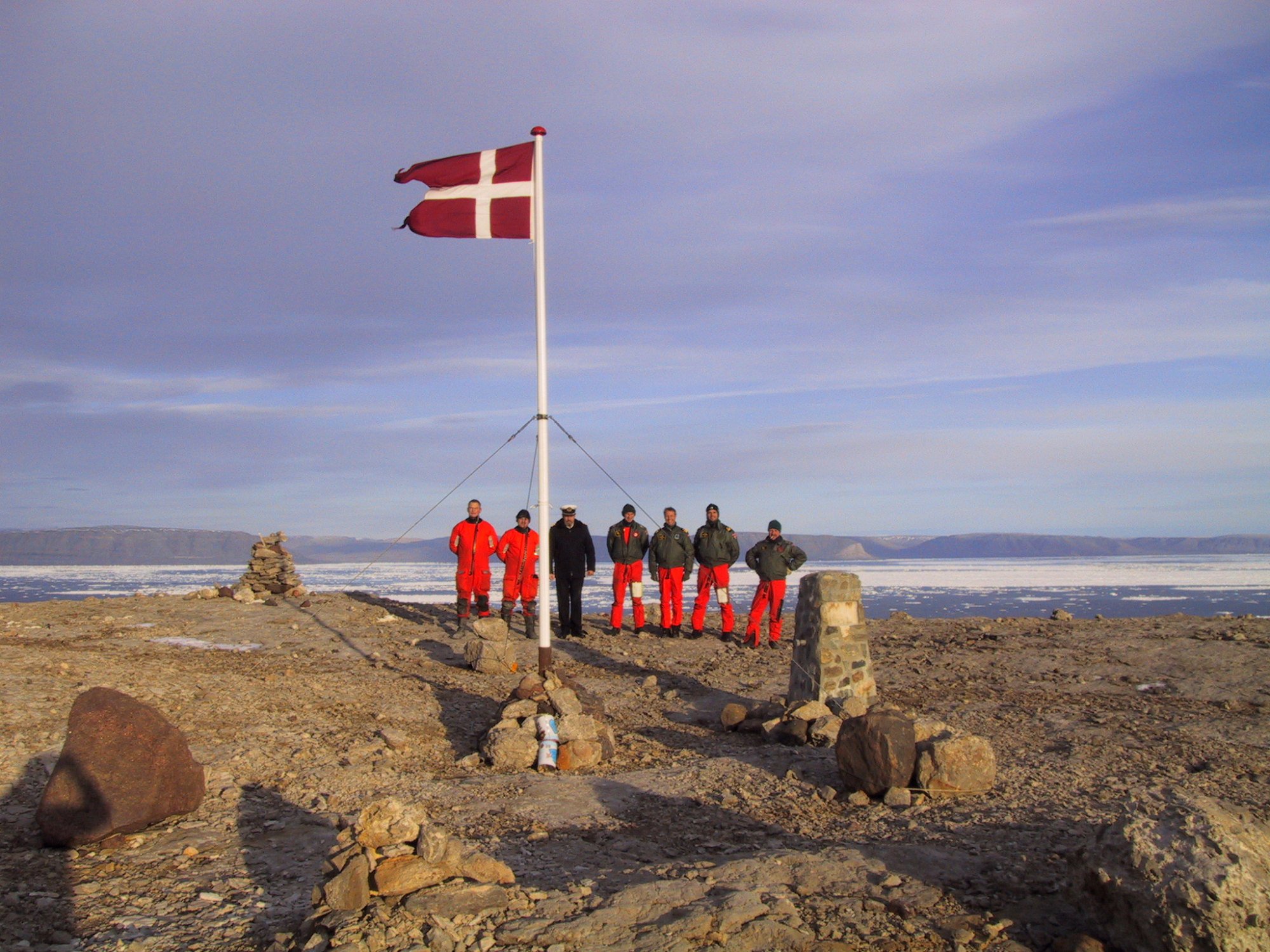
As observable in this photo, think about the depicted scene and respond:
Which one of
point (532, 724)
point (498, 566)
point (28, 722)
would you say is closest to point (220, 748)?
point (28, 722)

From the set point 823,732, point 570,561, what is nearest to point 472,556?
point 570,561

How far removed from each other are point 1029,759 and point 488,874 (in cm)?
573

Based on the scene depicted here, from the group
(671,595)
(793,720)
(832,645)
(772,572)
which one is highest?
(772,572)

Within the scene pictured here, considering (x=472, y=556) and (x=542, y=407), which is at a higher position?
(x=542, y=407)

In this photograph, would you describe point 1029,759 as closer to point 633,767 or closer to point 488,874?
point 633,767

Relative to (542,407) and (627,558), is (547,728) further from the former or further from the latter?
(627,558)

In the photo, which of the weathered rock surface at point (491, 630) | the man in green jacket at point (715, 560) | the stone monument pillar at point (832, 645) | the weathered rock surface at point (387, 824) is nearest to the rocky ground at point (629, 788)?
the weathered rock surface at point (387, 824)

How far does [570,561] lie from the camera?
1669 centimetres

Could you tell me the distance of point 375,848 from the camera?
520cm

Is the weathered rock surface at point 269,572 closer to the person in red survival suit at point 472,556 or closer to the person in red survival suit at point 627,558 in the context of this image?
the person in red survival suit at point 472,556

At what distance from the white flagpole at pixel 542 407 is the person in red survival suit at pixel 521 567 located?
541cm

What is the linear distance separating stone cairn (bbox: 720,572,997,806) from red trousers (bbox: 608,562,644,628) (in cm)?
596

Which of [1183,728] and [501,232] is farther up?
[501,232]

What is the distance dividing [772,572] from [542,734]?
781 cm
